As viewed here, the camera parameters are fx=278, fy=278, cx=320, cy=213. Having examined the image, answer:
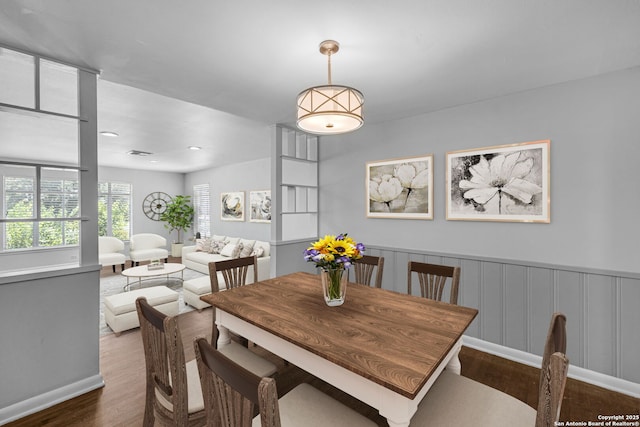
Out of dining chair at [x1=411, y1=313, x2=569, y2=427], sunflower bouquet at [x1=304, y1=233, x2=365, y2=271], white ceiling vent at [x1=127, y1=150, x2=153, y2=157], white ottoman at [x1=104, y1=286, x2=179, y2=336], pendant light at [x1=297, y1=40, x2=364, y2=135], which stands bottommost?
white ottoman at [x1=104, y1=286, x2=179, y2=336]

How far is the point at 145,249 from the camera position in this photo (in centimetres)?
696

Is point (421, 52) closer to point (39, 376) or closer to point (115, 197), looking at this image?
point (39, 376)

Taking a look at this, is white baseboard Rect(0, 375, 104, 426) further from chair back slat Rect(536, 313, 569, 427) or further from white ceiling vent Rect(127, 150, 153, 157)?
white ceiling vent Rect(127, 150, 153, 157)

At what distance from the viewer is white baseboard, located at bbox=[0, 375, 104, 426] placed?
183 cm

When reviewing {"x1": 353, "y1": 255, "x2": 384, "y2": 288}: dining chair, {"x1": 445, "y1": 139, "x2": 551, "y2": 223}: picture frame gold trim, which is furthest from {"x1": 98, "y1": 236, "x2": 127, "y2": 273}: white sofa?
{"x1": 445, "y1": 139, "x2": 551, "y2": 223}: picture frame gold trim

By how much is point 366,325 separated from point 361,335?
Answer: 12 cm

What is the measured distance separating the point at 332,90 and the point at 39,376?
9.11 ft

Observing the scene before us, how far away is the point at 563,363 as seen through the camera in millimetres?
827

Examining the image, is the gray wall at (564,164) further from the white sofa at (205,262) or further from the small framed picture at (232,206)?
the small framed picture at (232,206)

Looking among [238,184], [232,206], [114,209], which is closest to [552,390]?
[238,184]

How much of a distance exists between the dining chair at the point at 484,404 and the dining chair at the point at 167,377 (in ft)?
3.30

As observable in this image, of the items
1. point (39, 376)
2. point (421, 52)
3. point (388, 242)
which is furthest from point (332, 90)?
point (39, 376)

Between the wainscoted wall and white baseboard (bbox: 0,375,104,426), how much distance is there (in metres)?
3.26

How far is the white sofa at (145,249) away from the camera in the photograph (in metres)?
6.49
